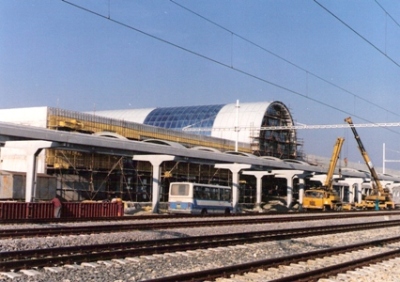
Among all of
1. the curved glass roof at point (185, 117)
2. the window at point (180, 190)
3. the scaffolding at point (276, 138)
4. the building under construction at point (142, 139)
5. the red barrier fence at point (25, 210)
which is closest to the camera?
the red barrier fence at point (25, 210)

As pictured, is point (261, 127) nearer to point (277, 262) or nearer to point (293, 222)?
point (293, 222)

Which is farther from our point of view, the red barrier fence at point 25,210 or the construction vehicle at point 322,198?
the construction vehicle at point 322,198

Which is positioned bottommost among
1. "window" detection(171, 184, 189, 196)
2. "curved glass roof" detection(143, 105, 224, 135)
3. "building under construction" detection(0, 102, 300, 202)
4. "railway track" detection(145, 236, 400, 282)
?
"railway track" detection(145, 236, 400, 282)

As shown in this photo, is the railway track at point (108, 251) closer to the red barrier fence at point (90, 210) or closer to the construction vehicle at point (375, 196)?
the red barrier fence at point (90, 210)

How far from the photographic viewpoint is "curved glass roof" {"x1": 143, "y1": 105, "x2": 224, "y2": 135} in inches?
3081

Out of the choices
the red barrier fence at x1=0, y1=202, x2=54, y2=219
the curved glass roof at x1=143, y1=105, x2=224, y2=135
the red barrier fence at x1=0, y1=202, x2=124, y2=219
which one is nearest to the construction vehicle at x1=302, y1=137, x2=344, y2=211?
the red barrier fence at x1=0, y1=202, x2=124, y2=219

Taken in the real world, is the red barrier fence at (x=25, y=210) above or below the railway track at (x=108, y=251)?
above

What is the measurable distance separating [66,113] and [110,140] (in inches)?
507

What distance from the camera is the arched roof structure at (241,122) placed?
2936 inches

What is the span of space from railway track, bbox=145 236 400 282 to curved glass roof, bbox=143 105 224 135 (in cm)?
5910

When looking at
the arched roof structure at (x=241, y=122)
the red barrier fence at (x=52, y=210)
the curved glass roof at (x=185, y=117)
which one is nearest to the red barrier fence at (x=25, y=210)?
the red barrier fence at (x=52, y=210)

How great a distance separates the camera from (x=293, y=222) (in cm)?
3216

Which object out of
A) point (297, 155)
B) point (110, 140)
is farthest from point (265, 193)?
point (110, 140)

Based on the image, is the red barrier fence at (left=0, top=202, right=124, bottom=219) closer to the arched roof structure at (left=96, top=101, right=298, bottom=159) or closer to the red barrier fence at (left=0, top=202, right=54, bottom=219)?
the red barrier fence at (left=0, top=202, right=54, bottom=219)
